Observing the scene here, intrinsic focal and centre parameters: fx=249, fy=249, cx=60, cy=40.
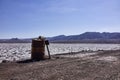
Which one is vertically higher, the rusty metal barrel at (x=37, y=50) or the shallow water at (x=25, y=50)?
the rusty metal barrel at (x=37, y=50)

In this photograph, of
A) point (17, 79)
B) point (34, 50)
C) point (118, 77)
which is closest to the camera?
point (17, 79)

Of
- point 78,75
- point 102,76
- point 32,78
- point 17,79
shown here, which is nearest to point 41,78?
point 32,78

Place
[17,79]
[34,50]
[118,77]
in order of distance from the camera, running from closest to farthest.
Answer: [17,79]
[118,77]
[34,50]

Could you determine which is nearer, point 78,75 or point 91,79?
point 91,79

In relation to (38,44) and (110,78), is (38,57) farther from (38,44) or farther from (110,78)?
(110,78)

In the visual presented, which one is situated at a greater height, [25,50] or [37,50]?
[37,50]

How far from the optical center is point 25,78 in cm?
1370

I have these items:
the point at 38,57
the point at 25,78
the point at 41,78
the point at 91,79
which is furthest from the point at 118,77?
the point at 38,57

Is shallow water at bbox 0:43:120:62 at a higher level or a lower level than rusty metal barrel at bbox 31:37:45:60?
lower

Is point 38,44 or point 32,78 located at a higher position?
point 38,44

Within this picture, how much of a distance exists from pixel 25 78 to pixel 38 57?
12.5 meters

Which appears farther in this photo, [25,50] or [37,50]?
[25,50]

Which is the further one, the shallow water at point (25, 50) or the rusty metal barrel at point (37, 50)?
the shallow water at point (25, 50)

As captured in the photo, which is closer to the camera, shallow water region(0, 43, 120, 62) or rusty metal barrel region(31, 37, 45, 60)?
rusty metal barrel region(31, 37, 45, 60)
